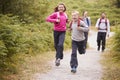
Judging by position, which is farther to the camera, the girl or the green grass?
the girl

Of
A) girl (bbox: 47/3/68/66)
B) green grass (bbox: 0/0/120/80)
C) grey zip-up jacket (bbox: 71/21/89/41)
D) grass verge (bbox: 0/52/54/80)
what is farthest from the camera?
girl (bbox: 47/3/68/66)

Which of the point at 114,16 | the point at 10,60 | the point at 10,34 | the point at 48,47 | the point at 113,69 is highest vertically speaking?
the point at 10,34

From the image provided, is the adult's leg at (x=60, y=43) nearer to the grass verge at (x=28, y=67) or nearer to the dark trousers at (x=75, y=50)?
the grass verge at (x=28, y=67)

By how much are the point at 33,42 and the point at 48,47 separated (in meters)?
2.52

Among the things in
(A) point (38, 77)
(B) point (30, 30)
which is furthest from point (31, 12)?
(A) point (38, 77)

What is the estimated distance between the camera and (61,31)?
12578 mm

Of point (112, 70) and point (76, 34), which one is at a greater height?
point (76, 34)

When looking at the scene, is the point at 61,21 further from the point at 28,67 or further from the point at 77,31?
the point at 28,67

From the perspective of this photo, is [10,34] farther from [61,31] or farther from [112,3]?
[112,3]

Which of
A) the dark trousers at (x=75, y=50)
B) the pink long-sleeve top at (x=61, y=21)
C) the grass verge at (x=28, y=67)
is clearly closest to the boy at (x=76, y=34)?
the dark trousers at (x=75, y=50)

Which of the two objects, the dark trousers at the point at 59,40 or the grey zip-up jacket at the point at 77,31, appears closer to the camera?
the grey zip-up jacket at the point at 77,31

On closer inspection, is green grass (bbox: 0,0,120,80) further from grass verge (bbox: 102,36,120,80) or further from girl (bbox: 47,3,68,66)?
grass verge (bbox: 102,36,120,80)

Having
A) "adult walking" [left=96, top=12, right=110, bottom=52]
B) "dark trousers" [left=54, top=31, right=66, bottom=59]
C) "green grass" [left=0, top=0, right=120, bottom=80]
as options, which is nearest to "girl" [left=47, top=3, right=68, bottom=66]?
"dark trousers" [left=54, top=31, right=66, bottom=59]

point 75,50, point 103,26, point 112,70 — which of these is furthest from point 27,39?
point 103,26
